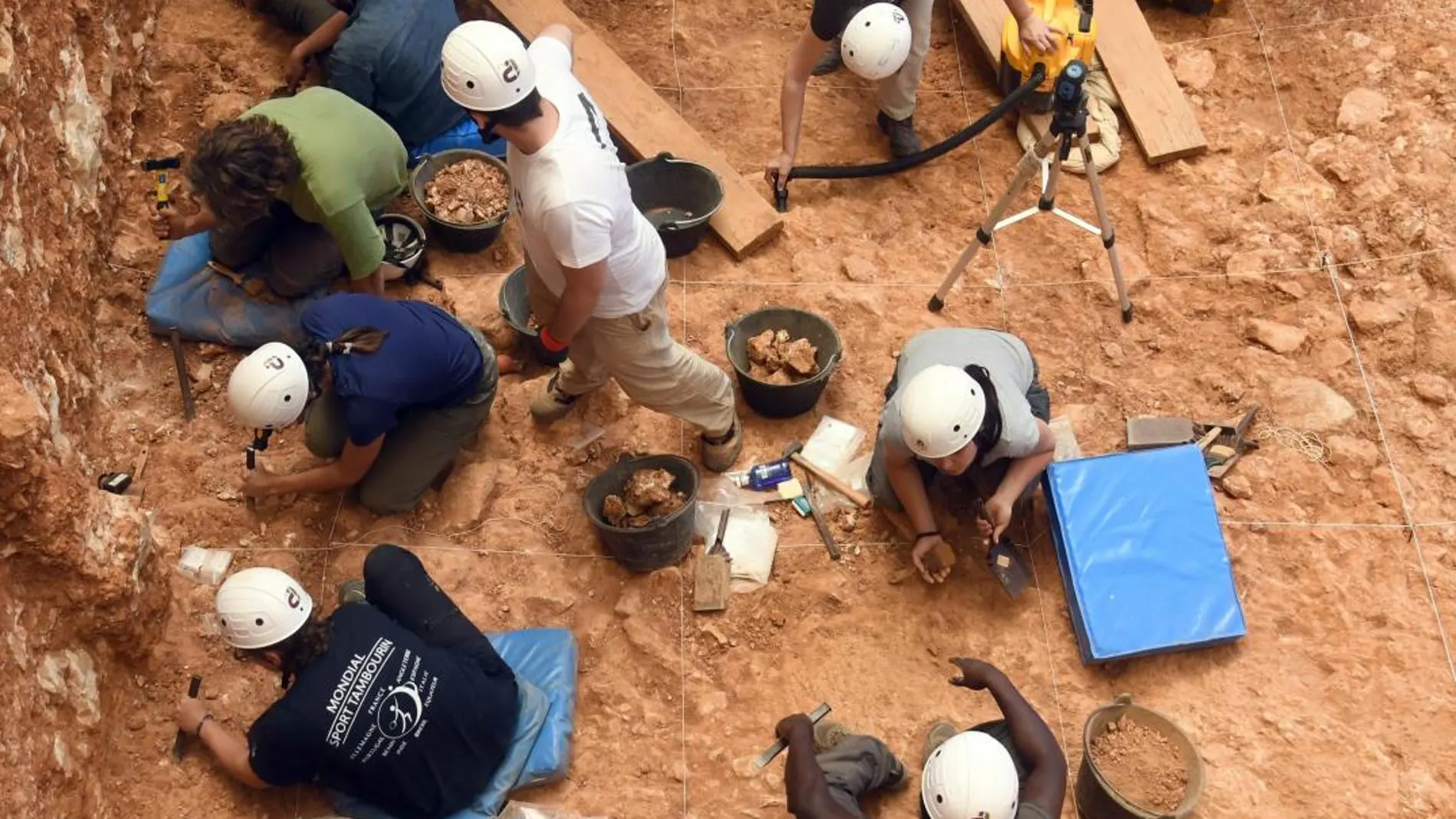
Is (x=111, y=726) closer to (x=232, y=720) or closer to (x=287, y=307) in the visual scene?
(x=232, y=720)

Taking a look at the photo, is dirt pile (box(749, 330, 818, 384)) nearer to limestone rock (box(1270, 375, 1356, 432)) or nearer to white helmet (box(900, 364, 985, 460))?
white helmet (box(900, 364, 985, 460))

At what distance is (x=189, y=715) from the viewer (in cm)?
340

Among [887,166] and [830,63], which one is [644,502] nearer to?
[887,166]

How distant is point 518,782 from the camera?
11.5 ft

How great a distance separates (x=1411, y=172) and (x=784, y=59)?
124 inches

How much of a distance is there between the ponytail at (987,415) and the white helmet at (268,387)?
2237mm

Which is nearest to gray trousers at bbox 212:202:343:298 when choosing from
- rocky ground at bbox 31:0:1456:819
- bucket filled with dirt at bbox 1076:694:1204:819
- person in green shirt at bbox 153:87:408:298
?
person in green shirt at bbox 153:87:408:298

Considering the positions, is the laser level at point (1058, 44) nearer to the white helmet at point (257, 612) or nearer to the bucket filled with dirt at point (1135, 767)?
the bucket filled with dirt at point (1135, 767)

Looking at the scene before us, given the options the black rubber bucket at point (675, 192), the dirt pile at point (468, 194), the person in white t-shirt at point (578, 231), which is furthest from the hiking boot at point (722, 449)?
the dirt pile at point (468, 194)

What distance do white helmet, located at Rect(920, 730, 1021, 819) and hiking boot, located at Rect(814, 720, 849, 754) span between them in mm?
554

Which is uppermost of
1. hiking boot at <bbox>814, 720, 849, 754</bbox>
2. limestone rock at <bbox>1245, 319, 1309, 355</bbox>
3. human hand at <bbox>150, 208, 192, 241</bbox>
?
human hand at <bbox>150, 208, 192, 241</bbox>

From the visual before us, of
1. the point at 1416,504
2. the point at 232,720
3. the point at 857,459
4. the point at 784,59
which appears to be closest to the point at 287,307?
the point at 232,720

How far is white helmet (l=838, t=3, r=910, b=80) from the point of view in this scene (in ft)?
15.5

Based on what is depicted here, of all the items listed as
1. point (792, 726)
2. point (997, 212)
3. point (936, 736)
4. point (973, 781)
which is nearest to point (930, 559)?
point (936, 736)
